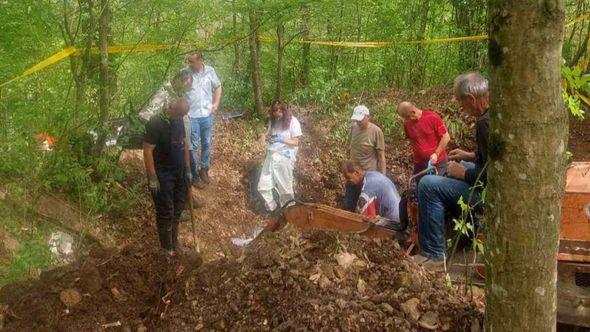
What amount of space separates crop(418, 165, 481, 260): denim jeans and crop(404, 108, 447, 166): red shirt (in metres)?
3.11

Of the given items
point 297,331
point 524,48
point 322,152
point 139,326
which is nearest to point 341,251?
point 297,331

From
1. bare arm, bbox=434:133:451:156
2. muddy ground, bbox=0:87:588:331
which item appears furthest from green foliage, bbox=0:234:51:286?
bare arm, bbox=434:133:451:156

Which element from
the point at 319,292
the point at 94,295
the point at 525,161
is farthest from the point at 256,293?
the point at 525,161

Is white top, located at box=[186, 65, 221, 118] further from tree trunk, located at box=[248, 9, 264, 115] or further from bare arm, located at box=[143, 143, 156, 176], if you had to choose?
bare arm, located at box=[143, 143, 156, 176]

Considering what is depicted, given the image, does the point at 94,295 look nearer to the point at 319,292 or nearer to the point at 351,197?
the point at 319,292

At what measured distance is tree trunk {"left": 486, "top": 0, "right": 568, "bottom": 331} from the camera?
1.69 m

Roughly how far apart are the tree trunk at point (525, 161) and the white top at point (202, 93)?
6.84 m

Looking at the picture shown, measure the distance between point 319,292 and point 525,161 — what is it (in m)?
1.52

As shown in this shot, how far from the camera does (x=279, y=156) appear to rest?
8.91 m

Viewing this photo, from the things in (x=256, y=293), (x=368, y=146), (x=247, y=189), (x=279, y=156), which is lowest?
(x=247, y=189)

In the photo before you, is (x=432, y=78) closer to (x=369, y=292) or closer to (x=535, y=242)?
(x=369, y=292)

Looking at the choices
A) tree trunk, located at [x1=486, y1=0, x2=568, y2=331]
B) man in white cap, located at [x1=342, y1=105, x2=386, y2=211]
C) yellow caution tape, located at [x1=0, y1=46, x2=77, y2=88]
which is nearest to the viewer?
tree trunk, located at [x1=486, y1=0, x2=568, y2=331]

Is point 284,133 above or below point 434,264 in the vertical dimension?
below

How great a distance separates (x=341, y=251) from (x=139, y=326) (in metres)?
1.24
